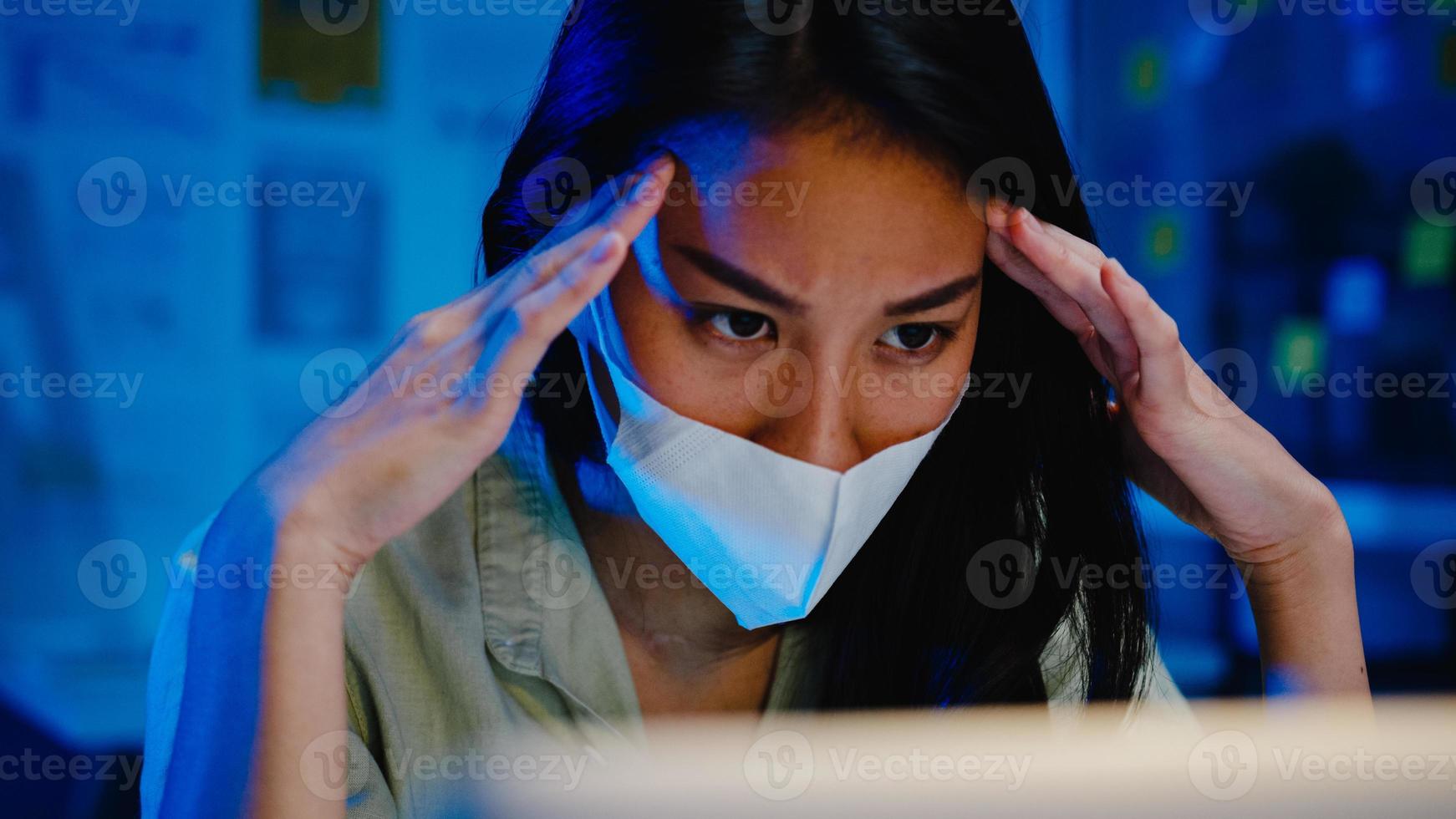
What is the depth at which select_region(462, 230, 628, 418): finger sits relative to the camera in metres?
0.81

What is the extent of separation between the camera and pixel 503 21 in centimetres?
199

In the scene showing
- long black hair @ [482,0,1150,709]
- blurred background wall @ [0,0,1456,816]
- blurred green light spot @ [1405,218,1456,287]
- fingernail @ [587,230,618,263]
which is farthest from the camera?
blurred green light spot @ [1405,218,1456,287]

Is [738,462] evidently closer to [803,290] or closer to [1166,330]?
[803,290]

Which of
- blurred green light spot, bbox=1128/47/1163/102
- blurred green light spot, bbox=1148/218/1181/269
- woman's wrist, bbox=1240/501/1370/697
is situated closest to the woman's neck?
woman's wrist, bbox=1240/501/1370/697

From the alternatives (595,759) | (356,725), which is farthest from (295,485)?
(595,759)

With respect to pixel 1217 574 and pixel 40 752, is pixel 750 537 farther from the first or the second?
pixel 1217 574

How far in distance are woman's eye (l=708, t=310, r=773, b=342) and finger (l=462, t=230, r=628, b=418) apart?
0.43 ft

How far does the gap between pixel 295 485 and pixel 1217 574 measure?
2.30m

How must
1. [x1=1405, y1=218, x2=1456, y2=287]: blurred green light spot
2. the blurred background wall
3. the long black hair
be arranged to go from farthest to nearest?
[x1=1405, y1=218, x2=1456, y2=287]: blurred green light spot → the blurred background wall → the long black hair

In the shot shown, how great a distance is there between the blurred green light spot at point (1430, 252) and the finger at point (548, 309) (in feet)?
7.37

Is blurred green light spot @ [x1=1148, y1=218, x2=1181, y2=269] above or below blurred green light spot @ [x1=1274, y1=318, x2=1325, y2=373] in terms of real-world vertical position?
above

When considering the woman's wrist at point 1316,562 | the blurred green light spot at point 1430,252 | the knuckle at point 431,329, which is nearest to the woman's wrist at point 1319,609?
the woman's wrist at point 1316,562

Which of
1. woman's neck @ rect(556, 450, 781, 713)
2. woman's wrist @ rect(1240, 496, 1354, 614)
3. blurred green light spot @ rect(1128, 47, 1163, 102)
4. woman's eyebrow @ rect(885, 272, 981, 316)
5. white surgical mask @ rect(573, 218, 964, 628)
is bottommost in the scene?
woman's neck @ rect(556, 450, 781, 713)

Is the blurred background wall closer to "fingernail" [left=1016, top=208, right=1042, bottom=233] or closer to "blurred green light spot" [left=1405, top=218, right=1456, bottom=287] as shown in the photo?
"blurred green light spot" [left=1405, top=218, right=1456, bottom=287]
